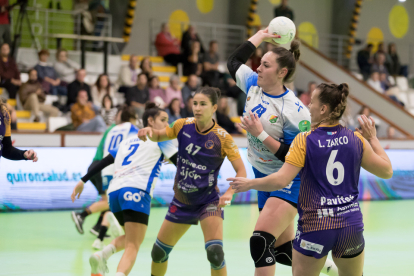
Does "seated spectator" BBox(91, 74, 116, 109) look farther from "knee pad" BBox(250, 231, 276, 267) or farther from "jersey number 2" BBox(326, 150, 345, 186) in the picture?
"jersey number 2" BBox(326, 150, 345, 186)

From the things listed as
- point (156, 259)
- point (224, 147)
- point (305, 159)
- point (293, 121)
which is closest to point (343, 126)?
point (305, 159)

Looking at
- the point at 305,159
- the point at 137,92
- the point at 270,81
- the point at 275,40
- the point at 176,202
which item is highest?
the point at 275,40

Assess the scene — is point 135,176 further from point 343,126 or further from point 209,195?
point 343,126

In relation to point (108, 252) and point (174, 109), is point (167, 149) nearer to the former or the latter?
point (108, 252)

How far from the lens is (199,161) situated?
13.5 feet

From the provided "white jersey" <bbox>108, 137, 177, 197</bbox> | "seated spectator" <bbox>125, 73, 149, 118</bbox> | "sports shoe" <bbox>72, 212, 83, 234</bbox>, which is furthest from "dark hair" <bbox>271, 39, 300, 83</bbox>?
"seated spectator" <bbox>125, 73, 149, 118</bbox>

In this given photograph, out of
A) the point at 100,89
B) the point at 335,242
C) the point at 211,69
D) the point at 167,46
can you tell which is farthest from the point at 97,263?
the point at 167,46

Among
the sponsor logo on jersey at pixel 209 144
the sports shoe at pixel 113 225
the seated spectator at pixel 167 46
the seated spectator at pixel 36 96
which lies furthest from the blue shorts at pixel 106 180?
the seated spectator at pixel 167 46

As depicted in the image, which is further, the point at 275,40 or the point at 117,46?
the point at 117,46

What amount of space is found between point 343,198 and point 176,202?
157 cm

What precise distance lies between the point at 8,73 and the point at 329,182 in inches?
386

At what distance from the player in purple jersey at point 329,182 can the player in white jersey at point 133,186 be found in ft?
5.08

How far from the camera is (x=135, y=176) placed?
181 inches

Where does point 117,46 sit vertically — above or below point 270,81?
below
